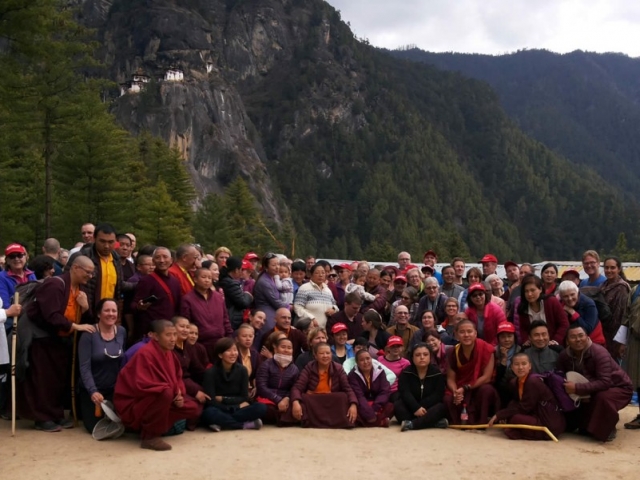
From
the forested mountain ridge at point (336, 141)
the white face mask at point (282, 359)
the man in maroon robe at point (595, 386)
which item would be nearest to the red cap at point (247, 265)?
the white face mask at point (282, 359)

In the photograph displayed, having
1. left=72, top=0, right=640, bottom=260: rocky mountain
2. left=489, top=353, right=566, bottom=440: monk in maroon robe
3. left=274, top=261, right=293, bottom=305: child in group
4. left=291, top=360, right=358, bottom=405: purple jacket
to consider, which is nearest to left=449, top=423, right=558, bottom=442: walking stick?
left=489, top=353, right=566, bottom=440: monk in maroon robe

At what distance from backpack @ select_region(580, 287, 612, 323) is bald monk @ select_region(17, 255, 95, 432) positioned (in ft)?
19.1

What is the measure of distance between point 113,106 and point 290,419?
286 ft

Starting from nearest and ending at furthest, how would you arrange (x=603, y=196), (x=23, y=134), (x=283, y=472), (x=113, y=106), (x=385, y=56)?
(x=283, y=472) → (x=23, y=134) → (x=113, y=106) → (x=603, y=196) → (x=385, y=56)

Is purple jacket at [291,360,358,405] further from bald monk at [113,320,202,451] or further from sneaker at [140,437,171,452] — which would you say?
sneaker at [140,437,171,452]

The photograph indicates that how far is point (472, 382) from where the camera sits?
25.5 ft

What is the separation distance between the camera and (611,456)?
21.9 feet

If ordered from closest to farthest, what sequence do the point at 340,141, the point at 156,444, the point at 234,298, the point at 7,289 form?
the point at 156,444 < the point at 7,289 < the point at 234,298 < the point at 340,141

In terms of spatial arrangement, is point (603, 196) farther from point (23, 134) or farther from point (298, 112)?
point (23, 134)

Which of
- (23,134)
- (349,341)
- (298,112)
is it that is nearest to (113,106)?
(298,112)

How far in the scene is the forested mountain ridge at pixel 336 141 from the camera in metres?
98.7

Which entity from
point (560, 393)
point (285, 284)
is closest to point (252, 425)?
point (285, 284)

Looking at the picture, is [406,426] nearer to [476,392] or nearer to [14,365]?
[476,392]

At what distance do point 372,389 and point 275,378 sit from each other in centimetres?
109
